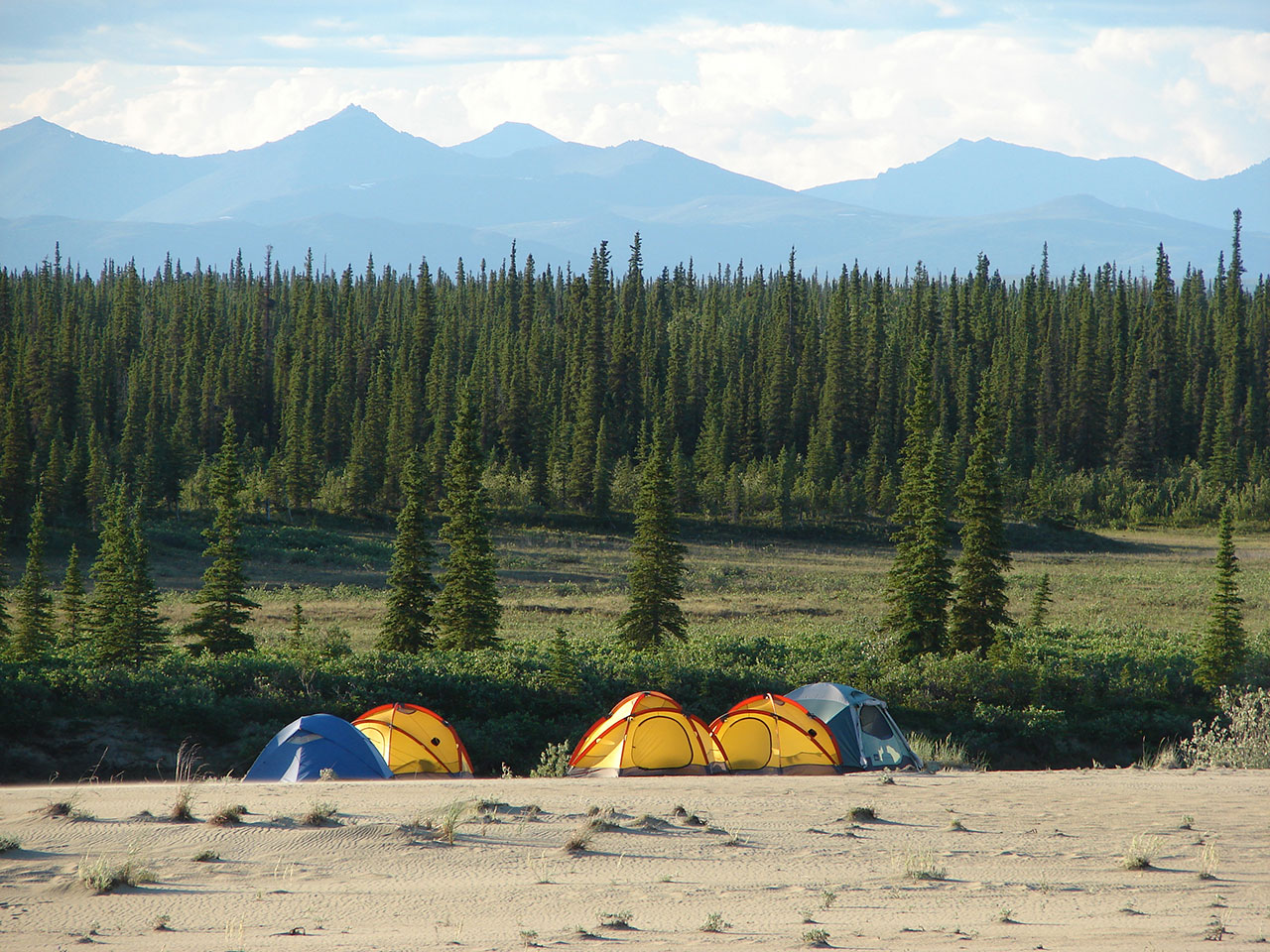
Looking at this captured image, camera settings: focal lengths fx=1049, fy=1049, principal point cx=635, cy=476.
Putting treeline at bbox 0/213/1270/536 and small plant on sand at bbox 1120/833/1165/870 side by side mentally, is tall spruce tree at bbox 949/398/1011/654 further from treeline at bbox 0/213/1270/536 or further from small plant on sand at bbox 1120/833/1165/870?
treeline at bbox 0/213/1270/536

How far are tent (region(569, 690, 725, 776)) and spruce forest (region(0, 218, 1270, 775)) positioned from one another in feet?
9.16

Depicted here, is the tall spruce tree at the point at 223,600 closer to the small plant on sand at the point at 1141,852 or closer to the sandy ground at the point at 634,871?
the sandy ground at the point at 634,871

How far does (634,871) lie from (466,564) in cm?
2174

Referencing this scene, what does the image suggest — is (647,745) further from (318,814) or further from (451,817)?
(318,814)

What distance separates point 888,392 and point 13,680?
90.2 meters

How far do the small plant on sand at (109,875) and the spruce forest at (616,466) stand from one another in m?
9.12

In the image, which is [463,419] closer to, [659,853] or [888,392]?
[659,853]

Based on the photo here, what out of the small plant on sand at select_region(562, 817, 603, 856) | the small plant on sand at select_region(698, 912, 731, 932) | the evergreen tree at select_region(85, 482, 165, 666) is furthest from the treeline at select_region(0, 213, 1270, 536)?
the small plant on sand at select_region(698, 912, 731, 932)

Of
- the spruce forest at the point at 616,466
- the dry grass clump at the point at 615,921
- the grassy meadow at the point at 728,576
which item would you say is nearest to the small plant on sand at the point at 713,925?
the dry grass clump at the point at 615,921

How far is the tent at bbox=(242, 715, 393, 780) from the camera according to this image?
14.9 meters

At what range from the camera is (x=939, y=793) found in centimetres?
1398

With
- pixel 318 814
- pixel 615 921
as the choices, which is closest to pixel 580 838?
pixel 615 921

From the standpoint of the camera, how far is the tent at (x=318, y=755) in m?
14.9

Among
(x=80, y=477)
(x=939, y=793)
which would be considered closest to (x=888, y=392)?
(x=80, y=477)
